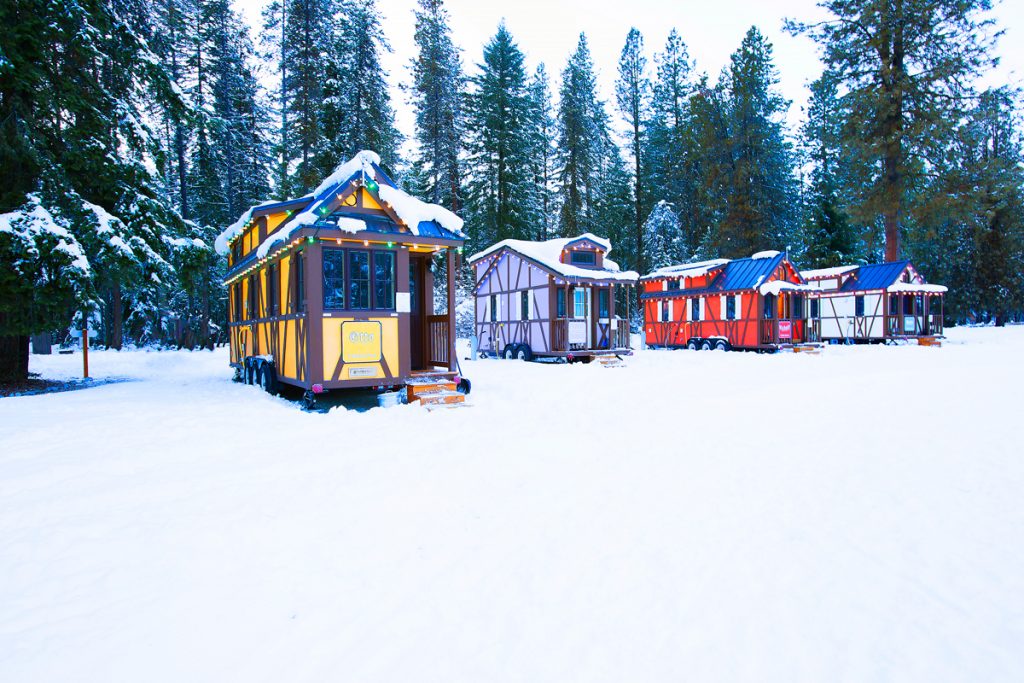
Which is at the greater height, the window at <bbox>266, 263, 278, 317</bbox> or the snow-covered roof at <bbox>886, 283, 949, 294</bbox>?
the snow-covered roof at <bbox>886, 283, 949, 294</bbox>

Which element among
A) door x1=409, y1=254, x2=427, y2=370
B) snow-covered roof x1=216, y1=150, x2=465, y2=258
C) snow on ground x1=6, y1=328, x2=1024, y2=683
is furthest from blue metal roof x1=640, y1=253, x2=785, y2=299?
snow-covered roof x1=216, y1=150, x2=465, y2=258

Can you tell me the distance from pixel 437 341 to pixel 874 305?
950 inches

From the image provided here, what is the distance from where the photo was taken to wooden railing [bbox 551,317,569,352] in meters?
19.4

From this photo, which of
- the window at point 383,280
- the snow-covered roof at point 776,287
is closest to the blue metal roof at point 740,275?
the snow-covered roof at point 776,287

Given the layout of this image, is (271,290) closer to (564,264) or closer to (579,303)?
(564,264)

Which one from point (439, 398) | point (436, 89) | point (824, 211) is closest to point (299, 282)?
point (439, 398)

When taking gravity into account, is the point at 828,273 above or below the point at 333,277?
above

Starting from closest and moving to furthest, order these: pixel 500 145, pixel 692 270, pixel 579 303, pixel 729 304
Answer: pixel 579 303, pixel 729 304, pixel 692 270, pixel 500 145

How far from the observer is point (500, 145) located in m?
31.5

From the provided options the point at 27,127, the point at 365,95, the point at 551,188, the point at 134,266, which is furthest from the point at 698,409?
the point at 551,188

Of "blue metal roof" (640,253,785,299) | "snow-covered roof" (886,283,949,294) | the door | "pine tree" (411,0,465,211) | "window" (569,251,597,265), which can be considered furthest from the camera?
"pine tree" (411,0,465,211)

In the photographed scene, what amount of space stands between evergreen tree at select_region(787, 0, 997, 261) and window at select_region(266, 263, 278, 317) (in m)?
26.8

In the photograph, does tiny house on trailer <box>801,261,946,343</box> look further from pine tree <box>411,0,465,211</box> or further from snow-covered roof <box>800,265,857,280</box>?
pine tree <box>411,0,465,211</box>

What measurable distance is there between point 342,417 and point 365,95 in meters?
21.0
